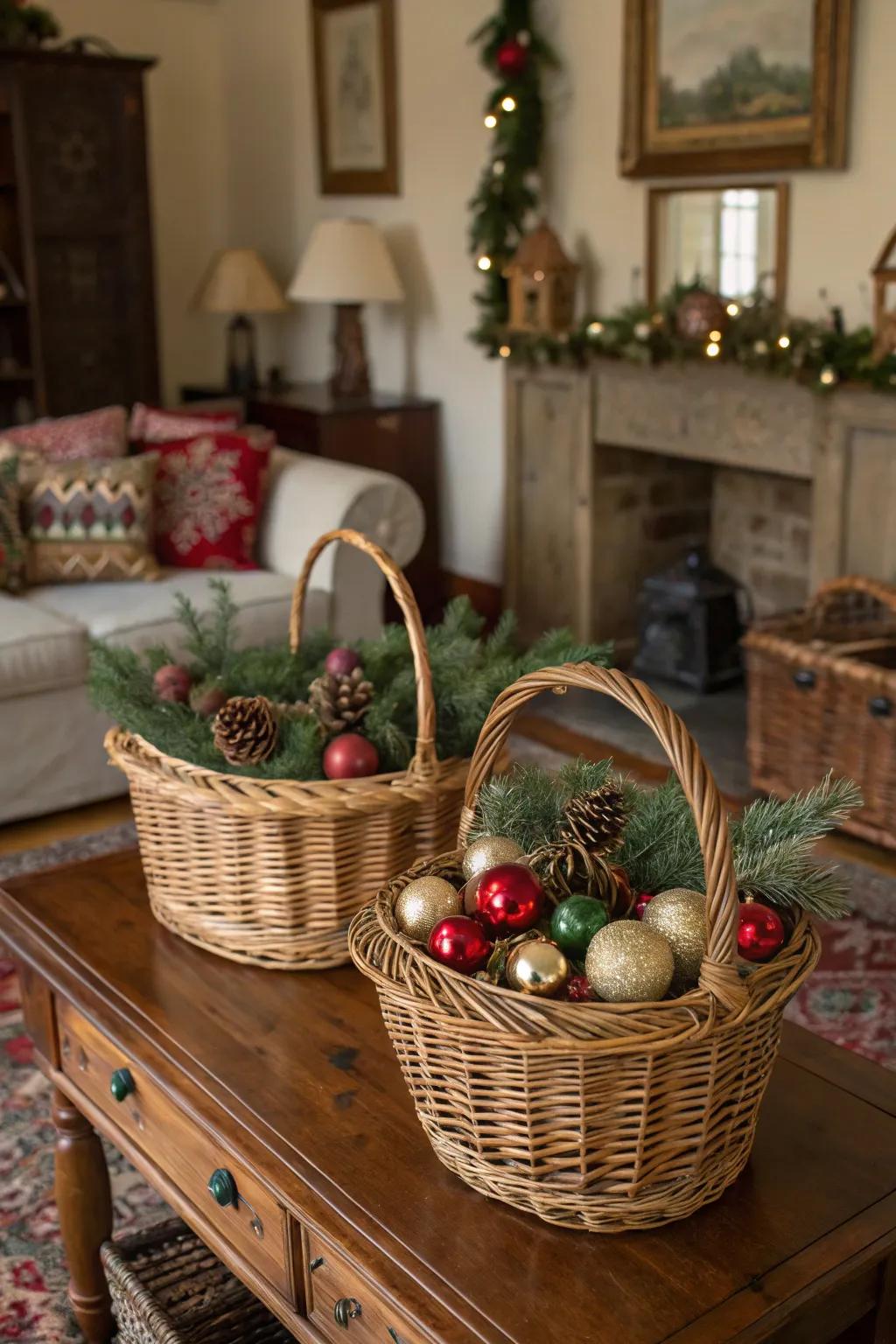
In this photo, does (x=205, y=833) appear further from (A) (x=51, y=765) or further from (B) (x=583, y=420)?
(B) (x=583, y=420)

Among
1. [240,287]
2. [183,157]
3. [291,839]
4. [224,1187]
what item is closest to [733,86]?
[240,287]

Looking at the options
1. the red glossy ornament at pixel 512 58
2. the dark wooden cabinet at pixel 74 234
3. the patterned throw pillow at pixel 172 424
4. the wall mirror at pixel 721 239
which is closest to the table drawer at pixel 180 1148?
the patterned throw pillow at pixel 172 424

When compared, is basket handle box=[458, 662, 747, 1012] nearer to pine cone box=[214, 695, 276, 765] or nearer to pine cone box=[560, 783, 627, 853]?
pine cone box=[560, 783, 627, 853]

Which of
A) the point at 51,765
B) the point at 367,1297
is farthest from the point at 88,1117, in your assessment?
the point at 51,765

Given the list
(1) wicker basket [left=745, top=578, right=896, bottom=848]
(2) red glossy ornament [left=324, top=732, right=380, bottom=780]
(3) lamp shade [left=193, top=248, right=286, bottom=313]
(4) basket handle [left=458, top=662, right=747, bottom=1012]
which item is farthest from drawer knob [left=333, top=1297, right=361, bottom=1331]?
(3) lamp shade [left=193, top=248, right=286, bottom=313]

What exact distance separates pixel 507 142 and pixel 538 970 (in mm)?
3663

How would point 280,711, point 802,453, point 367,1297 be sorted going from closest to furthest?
point 367,1297, point 280,711, point 802,453

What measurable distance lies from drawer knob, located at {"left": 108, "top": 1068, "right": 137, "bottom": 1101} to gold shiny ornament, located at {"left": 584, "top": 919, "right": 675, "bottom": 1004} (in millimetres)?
596

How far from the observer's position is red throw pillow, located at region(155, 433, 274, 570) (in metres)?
3.76

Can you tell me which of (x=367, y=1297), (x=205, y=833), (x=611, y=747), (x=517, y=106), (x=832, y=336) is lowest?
(x=611, y=747)

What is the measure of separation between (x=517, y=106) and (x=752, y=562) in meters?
1.56

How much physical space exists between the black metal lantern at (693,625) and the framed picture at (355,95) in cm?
181

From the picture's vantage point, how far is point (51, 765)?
3.33 meters

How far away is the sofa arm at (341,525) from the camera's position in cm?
369
